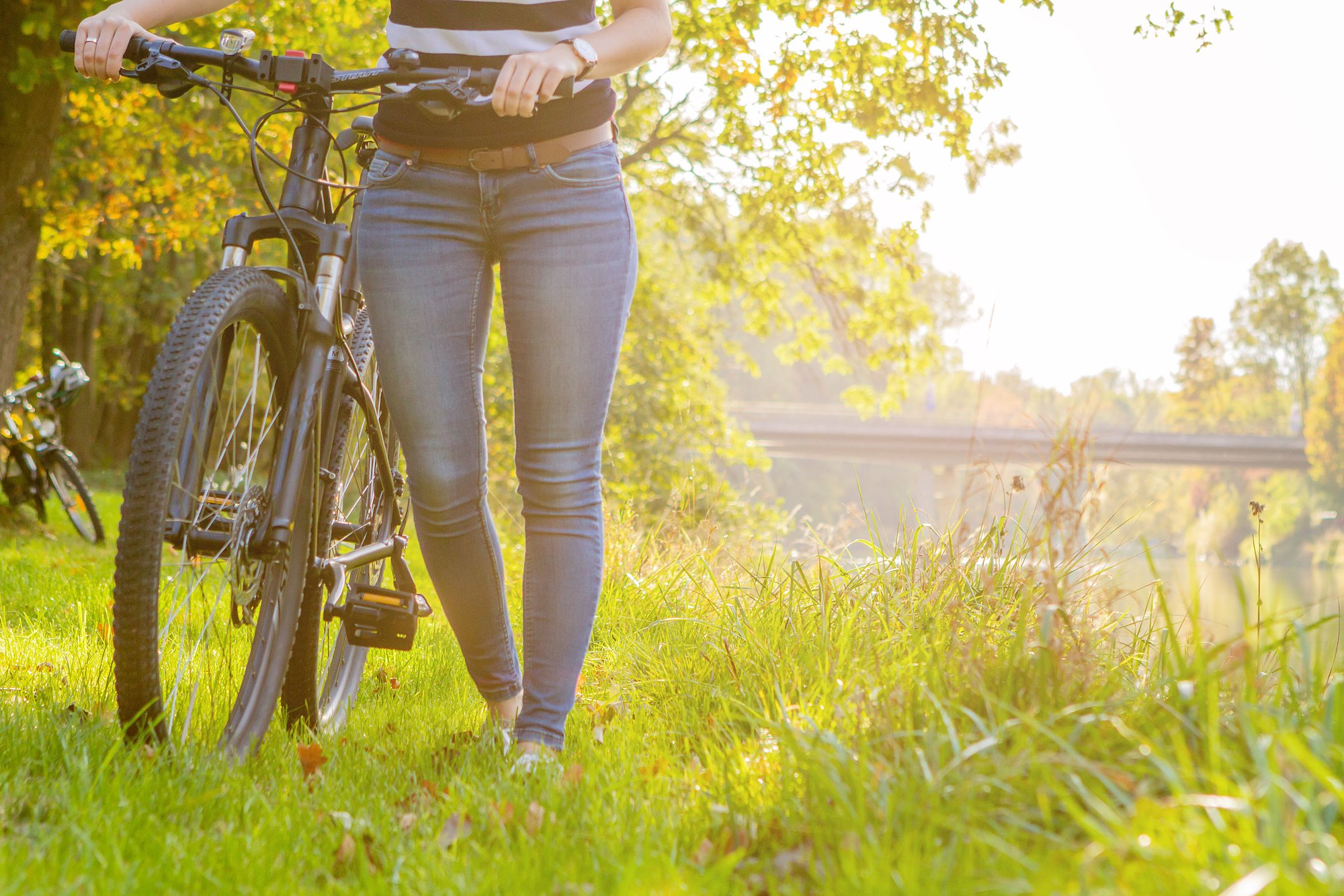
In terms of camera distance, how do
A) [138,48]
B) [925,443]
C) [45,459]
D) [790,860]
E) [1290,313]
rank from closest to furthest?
[790,860]
[138,48]
[45,459]
[925,443]
[1290,313]

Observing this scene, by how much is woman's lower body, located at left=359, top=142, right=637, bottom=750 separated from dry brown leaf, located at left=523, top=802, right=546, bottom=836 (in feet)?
1.53

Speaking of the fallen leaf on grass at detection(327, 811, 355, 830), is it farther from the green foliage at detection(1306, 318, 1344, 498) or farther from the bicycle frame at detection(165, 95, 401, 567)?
the green foliage at detection(1306, 318, 1344, 498)

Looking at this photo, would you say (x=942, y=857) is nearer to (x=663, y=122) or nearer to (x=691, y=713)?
(x=691, y=713)

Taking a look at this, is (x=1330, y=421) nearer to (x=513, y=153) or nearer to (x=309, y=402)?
(x=513, y=153)

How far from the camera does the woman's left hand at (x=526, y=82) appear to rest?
199 cm

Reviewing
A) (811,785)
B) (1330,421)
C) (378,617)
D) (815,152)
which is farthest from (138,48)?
(1330,421)

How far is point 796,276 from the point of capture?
1402 cm

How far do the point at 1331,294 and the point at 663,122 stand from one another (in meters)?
49.2

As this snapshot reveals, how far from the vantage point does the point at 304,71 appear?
2129mm

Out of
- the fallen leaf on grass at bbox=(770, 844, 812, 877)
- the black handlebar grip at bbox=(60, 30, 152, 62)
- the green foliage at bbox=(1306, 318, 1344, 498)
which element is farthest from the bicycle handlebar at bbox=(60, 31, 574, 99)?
the green foliage at bbox=(1306, 318, 1344, 498)

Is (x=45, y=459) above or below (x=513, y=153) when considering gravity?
below

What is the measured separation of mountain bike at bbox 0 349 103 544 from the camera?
757cm

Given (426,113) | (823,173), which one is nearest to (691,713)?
(426,113)

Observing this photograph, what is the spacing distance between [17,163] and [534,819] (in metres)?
6.75
